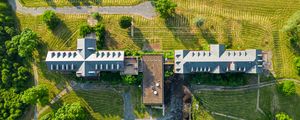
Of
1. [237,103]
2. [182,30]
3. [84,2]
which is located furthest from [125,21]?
[237,103]

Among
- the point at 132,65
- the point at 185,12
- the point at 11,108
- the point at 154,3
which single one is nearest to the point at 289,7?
the point at 185,12

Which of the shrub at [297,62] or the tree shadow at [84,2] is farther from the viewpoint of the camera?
the tree shadow at [84,2]

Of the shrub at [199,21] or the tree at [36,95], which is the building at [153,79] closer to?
the shrub at [199,21]

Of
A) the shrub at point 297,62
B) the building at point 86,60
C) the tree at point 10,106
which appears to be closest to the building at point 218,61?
the shrub at point 297,62

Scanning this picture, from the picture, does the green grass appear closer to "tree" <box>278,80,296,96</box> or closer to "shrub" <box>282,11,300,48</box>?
"tree" <box>278,80,296,96</box>

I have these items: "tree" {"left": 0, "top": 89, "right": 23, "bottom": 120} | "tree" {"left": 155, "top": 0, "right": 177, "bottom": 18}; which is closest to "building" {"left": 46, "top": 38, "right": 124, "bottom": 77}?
"tree" {"left": 0, "top": 89, "right": 23, "bottom": 120}

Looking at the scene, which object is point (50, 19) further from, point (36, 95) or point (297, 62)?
point (297, 62)
